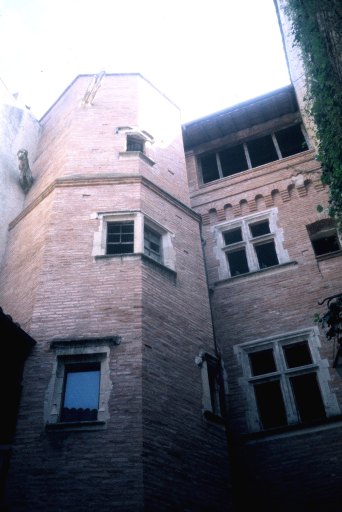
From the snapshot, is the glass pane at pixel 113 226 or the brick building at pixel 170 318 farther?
the glass pane at pixel 113 226

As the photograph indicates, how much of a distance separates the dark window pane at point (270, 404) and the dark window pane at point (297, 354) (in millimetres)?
542

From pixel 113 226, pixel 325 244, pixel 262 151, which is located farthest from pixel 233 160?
pixel 113 226

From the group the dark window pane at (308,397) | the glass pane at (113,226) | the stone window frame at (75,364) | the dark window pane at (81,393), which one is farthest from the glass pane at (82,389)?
the dark window pane at (308,397)

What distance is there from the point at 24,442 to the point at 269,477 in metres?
4.60

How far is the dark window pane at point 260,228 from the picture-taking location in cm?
1379

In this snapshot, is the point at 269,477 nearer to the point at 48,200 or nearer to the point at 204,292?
the point at 204,292

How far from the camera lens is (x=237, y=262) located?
44.6ft

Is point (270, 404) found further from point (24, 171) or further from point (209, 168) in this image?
point (24, 171)

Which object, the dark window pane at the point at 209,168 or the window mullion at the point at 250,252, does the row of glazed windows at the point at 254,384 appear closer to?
the window mullion at the point at 250,252

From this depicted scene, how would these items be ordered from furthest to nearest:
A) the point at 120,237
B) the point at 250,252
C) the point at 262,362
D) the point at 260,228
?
the point at 260,228
the point at 250,252
the point at 120,237
the point at 262,362

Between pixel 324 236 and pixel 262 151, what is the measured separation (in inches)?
158

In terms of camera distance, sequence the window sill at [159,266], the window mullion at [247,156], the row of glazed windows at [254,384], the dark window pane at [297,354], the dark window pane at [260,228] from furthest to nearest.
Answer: the window mullion at [247,156] < the dark window pane at [260,228] < the dark window pane at [297,354] < the window sill at [159,266] < the row of glazed windows at [254,384]

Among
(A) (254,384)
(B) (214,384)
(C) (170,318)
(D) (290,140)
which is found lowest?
(B) (214,384)

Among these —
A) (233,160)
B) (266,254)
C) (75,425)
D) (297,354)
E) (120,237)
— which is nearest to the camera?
(75,425)
